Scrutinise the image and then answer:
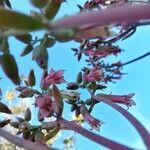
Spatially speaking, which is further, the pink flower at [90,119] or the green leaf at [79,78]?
the green leaf at [79,78]

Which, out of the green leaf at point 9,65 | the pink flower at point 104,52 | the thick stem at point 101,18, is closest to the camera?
the thick stem at point 101,18

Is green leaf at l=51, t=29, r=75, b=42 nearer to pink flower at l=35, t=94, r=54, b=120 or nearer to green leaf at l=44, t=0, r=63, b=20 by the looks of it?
green leaf at l=44, t=0, r=63, b=20

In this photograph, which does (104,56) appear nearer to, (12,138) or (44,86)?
(44,86)

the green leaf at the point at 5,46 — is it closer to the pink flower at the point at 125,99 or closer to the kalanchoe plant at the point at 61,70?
the kalanchoe plant at the point at 61,70

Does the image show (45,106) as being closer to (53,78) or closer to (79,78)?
(53,78)

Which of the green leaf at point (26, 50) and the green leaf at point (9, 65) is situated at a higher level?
the green leaf at point (26, 50)

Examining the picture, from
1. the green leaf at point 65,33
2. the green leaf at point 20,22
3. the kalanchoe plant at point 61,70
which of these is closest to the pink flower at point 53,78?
the kalanchoe plant at point 61,70

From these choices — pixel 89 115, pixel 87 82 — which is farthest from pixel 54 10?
pixel 87 82
